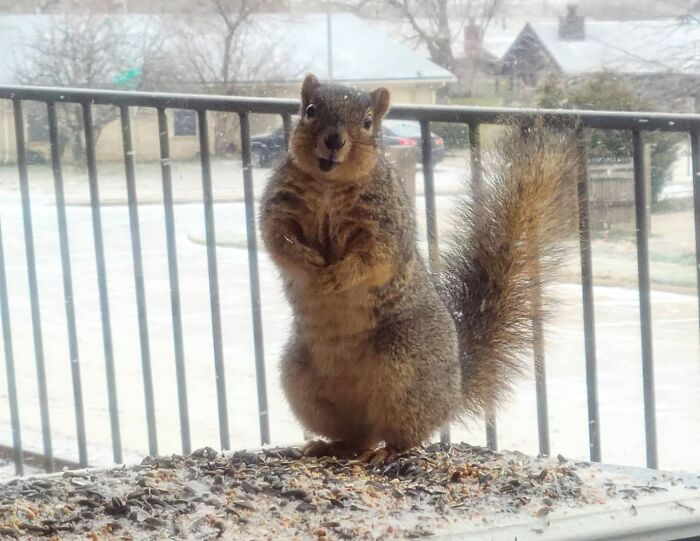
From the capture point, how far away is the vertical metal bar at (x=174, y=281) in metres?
1.70

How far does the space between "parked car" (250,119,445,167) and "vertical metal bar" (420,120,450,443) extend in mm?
11

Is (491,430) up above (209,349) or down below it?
below

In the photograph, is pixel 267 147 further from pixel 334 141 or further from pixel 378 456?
pixel 378 456

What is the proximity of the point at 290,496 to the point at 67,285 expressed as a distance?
57 cm

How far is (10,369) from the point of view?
184 centimetres

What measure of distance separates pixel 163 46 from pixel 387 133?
40 cm

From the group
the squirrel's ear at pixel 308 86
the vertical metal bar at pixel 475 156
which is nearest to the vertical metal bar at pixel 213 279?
the squirrel's ear at pixel 308 86

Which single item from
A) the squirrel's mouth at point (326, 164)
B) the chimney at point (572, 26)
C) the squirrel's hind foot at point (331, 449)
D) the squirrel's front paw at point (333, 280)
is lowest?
the squirrel's hind foot at point (331, 449)

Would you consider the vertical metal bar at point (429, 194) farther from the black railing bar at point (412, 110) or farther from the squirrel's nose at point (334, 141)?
the squirrel's nose at point (334, 141)

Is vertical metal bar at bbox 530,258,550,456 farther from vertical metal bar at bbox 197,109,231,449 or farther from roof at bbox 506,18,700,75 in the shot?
vertical metal bar at bbox 197,109,231,449

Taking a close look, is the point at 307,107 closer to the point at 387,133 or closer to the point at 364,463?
the point at 387,133

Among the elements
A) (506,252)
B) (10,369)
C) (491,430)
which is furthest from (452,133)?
(10,369)

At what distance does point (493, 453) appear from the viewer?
1.73m

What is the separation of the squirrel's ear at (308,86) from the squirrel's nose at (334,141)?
7 centimetres
